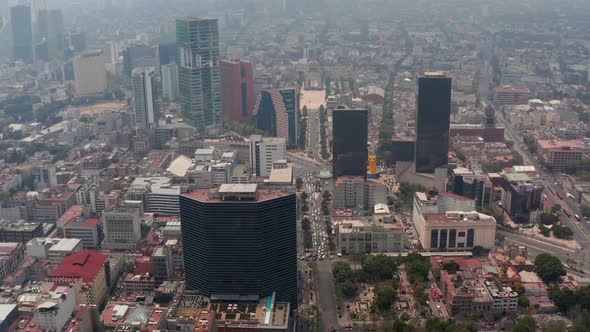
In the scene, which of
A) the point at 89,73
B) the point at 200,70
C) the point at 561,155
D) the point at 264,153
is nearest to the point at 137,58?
the point at 89,73

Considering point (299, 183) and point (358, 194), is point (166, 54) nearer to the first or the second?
point (299, 183)

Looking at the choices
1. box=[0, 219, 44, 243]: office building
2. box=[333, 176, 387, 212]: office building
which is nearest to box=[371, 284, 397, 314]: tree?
box=[333, 176, 387, 212]: office building

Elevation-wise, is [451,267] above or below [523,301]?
above

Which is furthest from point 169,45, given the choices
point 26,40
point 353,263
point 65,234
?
point 353,263

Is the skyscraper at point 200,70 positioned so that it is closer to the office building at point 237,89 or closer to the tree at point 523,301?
the office building at point 237,89

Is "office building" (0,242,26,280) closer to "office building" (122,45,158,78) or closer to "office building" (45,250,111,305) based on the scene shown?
"office building" (45,250,111,305)

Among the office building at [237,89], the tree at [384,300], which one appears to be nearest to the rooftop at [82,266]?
the tree at [384,300]

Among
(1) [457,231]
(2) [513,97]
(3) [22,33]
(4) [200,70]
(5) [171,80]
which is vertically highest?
(3) [22,33]
